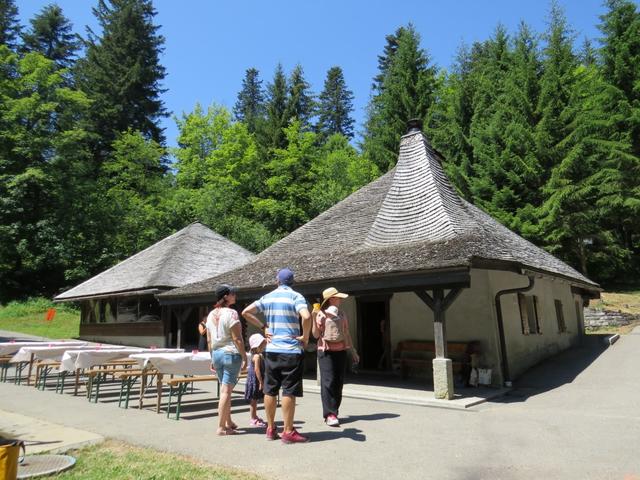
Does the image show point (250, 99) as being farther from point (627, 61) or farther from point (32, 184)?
point (627, 61)

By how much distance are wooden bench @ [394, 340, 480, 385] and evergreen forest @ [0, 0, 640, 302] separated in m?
13.7

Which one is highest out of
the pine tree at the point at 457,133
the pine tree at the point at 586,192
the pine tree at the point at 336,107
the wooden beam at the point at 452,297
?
the pine tree at the point at 336,107

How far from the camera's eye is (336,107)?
49562 millimetres

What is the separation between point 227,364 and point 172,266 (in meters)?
14.5

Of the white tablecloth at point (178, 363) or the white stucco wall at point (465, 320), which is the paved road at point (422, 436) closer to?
the white tablecloth at point (178, 363)

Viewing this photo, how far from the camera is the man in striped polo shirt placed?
192 inches

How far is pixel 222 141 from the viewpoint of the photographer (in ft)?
128

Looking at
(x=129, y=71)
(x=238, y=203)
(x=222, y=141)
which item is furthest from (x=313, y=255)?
(x=129, y=71)

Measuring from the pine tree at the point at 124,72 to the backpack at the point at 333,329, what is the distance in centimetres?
3724

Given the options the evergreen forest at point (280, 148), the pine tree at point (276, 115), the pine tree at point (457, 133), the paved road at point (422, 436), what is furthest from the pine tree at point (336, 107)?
the paved road at point (422, 436)

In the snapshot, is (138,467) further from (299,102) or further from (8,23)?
(8,23)

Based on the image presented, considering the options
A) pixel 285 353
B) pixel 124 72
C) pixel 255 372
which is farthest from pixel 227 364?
pixel 124 72

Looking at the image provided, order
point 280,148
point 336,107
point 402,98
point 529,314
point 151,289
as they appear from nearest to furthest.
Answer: point 529,314
point 151,289
point 402,98
point 280,148
point 336,107

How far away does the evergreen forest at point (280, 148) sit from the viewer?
23453mm
